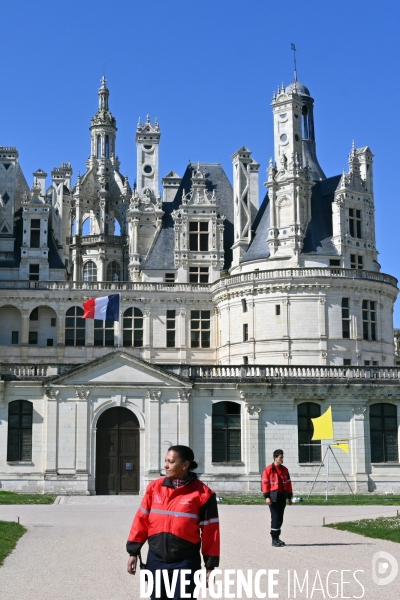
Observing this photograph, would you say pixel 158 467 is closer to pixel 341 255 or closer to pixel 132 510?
pixel 132 510

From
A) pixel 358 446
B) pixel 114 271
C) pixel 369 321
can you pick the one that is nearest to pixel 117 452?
pixel 358 446

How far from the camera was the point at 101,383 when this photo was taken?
132 ft

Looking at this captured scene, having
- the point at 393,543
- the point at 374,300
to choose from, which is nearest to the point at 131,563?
the point at 393,543

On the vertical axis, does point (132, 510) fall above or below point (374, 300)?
below

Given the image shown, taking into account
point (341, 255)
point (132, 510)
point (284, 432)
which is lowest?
point (132, 510)

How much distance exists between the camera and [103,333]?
6194 centimetres

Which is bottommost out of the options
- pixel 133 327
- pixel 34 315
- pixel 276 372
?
pixel 276 372

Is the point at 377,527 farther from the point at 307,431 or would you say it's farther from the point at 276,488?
the point at 307,431

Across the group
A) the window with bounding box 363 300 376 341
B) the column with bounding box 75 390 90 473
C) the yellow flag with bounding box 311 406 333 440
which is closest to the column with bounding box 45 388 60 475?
the column with bounding box 75 390 90 473

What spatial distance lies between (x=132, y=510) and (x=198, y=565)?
2082 cm

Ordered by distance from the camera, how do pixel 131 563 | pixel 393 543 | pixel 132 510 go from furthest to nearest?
pixel 132 510 < pixel 393 543 < pixel 131 563

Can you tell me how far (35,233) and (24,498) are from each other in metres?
32.8

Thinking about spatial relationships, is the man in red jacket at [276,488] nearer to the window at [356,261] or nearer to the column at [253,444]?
the column at [253,444]

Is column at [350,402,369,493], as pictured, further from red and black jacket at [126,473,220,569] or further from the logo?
red and black jacket at [126,473,220,569]
